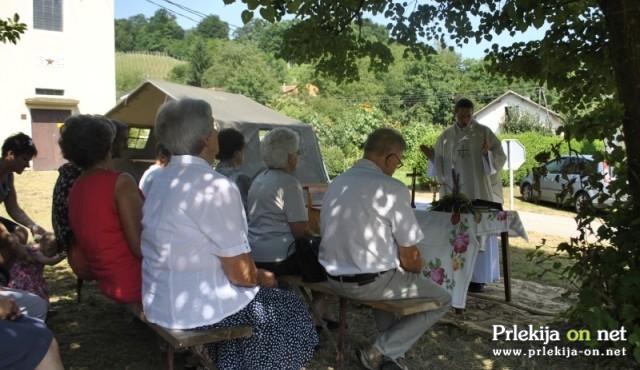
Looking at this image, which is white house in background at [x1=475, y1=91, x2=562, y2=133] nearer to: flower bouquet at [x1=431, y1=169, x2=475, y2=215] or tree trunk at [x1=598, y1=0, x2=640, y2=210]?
flower bouquet at [x1=431, y1=169, x2=475, y2=215]

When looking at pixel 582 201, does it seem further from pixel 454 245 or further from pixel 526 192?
pixel 526 192

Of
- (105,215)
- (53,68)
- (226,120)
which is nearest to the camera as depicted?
(105,215)

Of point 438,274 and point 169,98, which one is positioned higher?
point 169,98

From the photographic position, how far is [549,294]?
5.28 metres

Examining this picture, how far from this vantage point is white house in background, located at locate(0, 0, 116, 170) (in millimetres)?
18766

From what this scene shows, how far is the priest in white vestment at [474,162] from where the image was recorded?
525 cm

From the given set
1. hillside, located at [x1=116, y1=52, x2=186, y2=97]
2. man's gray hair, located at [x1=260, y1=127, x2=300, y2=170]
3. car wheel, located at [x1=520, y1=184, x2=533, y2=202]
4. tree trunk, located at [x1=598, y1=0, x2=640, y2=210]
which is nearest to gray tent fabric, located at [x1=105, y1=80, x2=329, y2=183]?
car wheel, located at [x1=520, y1=184, x2=533, y2=202]

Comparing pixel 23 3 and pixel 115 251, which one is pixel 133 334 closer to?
pixel 115 251

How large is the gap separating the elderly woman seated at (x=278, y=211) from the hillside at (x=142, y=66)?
7274cm

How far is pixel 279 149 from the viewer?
3.57 metres

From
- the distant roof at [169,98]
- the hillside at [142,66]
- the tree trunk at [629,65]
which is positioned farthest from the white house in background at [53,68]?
the hillside at [142,66]

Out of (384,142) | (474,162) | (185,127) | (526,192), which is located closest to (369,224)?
(384,142)

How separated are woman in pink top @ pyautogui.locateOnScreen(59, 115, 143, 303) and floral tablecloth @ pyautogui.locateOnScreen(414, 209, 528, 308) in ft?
7.87

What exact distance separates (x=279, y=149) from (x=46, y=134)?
19285mm
